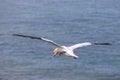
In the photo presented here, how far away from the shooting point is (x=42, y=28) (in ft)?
268

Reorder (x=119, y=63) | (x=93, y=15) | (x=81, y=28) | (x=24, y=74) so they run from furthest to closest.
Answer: (x=93, y=15), (x=81, y=28), (x=119, y=63), (x=24, y=74)

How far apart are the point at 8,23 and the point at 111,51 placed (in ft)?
62.8

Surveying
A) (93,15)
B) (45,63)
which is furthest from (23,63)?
(93,15)

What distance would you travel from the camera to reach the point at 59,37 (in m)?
77.5

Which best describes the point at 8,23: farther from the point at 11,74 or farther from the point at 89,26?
the point at 11,74

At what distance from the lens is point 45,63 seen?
69.1 m

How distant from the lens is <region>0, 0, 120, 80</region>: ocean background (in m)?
66.2

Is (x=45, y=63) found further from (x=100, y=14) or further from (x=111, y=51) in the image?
(x=100, y=14)

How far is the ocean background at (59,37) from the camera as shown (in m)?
66.2

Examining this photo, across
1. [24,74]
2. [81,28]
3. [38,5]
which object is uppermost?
[38,5]

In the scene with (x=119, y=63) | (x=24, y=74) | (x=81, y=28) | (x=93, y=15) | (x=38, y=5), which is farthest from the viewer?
(x=38, y=5)

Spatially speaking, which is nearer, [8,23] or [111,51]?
[111,51]

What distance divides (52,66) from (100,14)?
75.4ft

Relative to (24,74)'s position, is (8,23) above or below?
above
